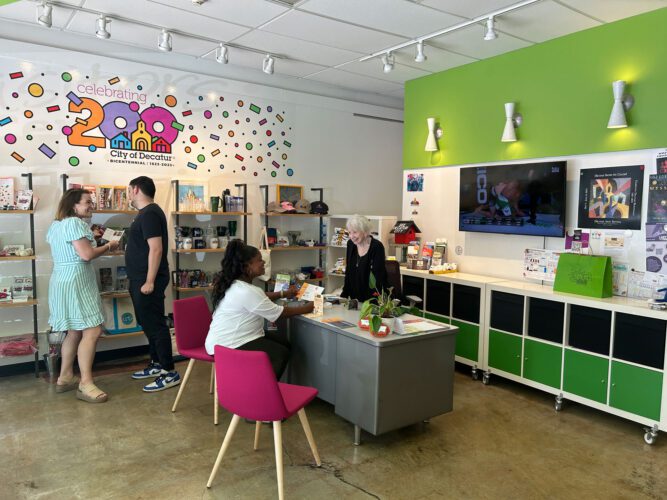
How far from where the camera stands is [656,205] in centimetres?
411

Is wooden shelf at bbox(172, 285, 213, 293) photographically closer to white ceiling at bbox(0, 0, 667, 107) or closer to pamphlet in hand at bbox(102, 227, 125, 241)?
pamphlet in hand at bbox(102, 227, 125, 241)

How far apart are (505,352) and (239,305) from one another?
8.93 ft

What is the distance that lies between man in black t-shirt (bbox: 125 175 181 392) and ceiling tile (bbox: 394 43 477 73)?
9.62 ft

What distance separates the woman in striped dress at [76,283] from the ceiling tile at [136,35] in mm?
1586

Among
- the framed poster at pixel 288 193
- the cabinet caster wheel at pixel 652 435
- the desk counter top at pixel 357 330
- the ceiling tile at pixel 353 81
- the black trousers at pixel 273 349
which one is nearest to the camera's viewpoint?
the desk counter top at pixel 357 330

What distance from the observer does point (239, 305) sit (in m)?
3.36

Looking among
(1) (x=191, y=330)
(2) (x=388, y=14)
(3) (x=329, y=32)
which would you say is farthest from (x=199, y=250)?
(2) (x=388, y=14)

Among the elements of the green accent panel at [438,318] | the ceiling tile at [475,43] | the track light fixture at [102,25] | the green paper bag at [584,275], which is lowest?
the green accent panel at [438,318]

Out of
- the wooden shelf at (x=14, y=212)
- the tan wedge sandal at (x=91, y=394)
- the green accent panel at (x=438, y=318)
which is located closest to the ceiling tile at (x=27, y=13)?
the wooden shelf at (x=14, y=212)

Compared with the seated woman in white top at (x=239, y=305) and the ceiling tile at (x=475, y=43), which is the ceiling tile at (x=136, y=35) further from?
the seated woman in white top at (x=239, y=305)

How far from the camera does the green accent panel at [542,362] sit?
4367 mm

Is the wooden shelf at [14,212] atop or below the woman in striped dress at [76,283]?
atop

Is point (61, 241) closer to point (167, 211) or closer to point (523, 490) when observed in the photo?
point (167, 211)

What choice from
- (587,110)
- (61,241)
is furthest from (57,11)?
(587,110)
